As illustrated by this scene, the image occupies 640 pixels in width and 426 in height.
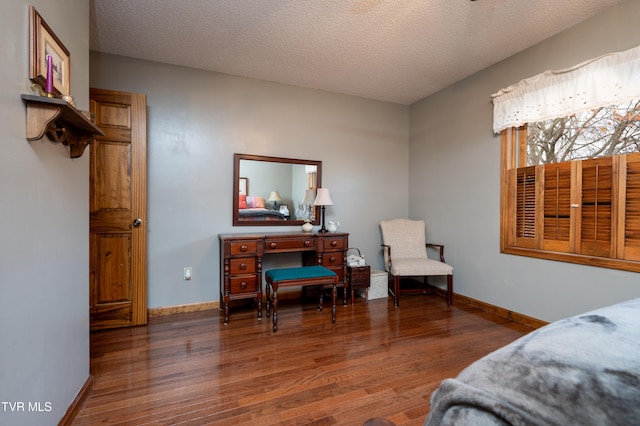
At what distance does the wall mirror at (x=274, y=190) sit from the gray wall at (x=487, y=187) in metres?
1.58

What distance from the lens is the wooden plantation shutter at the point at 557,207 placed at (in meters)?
2.43

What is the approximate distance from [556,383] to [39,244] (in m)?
1.71

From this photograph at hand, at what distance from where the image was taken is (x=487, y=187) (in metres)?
3.08

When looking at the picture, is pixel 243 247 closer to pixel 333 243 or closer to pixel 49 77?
pixel 333 243

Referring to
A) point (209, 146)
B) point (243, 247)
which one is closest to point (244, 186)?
point (209, 146)

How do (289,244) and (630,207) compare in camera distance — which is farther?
(289,244)

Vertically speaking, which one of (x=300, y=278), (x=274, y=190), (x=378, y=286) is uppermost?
(x=274, y=190)

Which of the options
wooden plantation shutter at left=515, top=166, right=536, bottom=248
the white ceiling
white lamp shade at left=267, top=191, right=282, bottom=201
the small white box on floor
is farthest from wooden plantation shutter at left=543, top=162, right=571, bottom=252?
white lamp shade at left=267, top=191, right=282, bottom=201

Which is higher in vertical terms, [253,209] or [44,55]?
[44,55]

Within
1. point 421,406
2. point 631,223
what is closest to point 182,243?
point 421,406

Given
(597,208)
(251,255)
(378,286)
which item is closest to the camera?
→ (597,208)

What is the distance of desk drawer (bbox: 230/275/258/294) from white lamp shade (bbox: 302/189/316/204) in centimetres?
117

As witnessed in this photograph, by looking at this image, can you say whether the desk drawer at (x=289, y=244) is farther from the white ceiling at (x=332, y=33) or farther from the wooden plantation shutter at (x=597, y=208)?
the wooden plantation shutter at (x=597, y=208)

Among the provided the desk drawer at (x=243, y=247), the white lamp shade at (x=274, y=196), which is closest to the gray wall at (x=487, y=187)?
the white lamp shade at (x=274, y=196)
